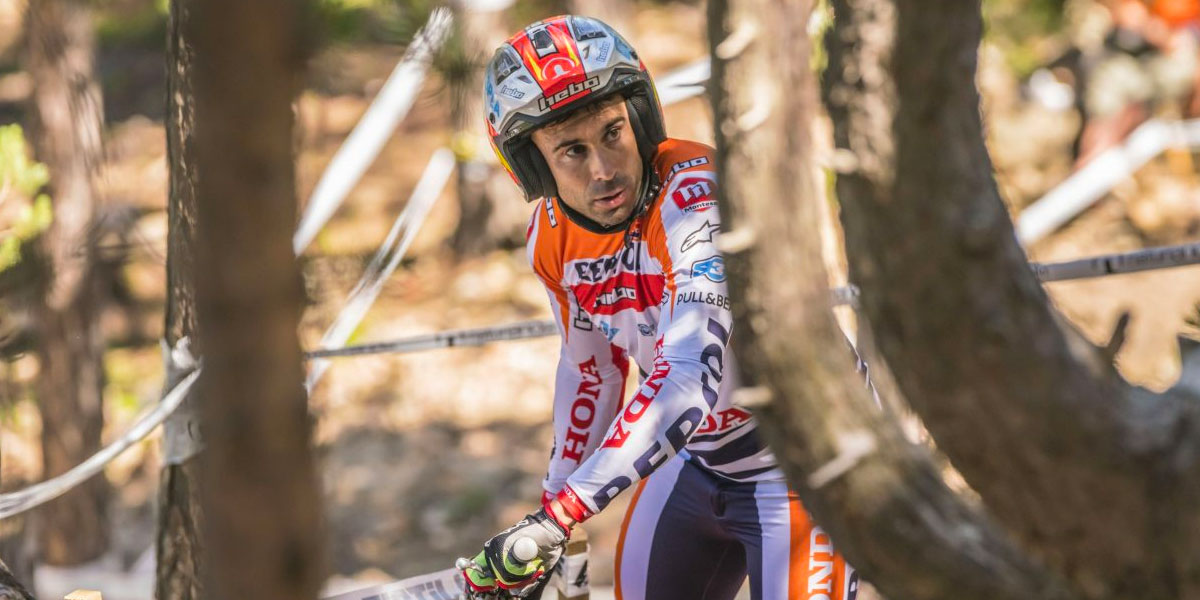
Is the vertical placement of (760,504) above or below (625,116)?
below

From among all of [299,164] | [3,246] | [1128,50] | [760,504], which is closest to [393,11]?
[299,164]

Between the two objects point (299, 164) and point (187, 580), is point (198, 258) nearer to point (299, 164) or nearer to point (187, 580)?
point (299, 164)

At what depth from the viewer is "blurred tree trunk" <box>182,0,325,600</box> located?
37.9 inches

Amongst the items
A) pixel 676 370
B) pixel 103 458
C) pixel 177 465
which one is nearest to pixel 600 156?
pixel 676 370

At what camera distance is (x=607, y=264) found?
3066mm

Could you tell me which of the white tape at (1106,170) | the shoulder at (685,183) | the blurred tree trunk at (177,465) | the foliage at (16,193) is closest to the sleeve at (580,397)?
the shoulder at (685,183)

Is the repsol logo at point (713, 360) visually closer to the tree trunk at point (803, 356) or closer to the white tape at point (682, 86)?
the tree trunk at point (803, 356)

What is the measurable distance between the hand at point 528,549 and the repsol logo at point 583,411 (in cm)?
70

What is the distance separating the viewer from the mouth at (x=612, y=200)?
116 inches

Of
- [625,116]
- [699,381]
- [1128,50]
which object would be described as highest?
[1128,50]

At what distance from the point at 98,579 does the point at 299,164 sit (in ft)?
23.3

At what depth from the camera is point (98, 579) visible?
736 cm

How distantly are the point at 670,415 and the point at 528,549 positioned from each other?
0.41m

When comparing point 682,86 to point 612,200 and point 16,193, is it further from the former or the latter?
point 16,193
